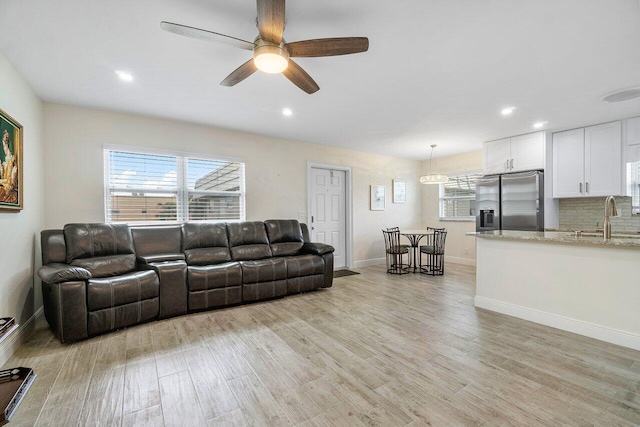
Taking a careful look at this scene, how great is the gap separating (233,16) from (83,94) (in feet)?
7.83

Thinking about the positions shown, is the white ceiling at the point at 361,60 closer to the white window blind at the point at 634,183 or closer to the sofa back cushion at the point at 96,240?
the white window blind at the point at 634,183

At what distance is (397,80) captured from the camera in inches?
112

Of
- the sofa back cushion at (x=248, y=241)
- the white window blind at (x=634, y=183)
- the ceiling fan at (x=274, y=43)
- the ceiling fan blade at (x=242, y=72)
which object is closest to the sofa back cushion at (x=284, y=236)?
the sofa back cushion at (x=248, y=241)

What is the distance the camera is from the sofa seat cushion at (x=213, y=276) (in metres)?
3.25

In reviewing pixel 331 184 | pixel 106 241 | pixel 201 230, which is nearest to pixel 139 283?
pixel 106 241

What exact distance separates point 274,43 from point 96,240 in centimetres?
299

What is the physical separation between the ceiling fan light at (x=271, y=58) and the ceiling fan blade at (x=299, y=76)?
0.09 m

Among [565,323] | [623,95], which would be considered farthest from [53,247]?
[623,95]

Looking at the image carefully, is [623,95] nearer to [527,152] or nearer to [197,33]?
[527,152]

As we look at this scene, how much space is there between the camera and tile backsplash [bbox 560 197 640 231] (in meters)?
4.16

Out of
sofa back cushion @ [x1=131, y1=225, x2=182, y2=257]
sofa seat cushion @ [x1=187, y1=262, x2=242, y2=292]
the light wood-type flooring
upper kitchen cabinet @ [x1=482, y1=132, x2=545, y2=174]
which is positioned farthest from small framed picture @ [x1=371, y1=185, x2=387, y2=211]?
sofa back cushion @ [x1=131, y1=225, x2=182, y2=257]

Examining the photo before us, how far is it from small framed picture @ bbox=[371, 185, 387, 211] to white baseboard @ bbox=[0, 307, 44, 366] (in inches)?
215

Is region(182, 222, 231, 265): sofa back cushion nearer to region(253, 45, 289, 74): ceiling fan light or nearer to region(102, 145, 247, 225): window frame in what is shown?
region(102, 145, 247, 225): window frame

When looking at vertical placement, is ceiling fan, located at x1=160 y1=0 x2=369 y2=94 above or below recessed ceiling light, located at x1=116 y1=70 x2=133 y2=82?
below
